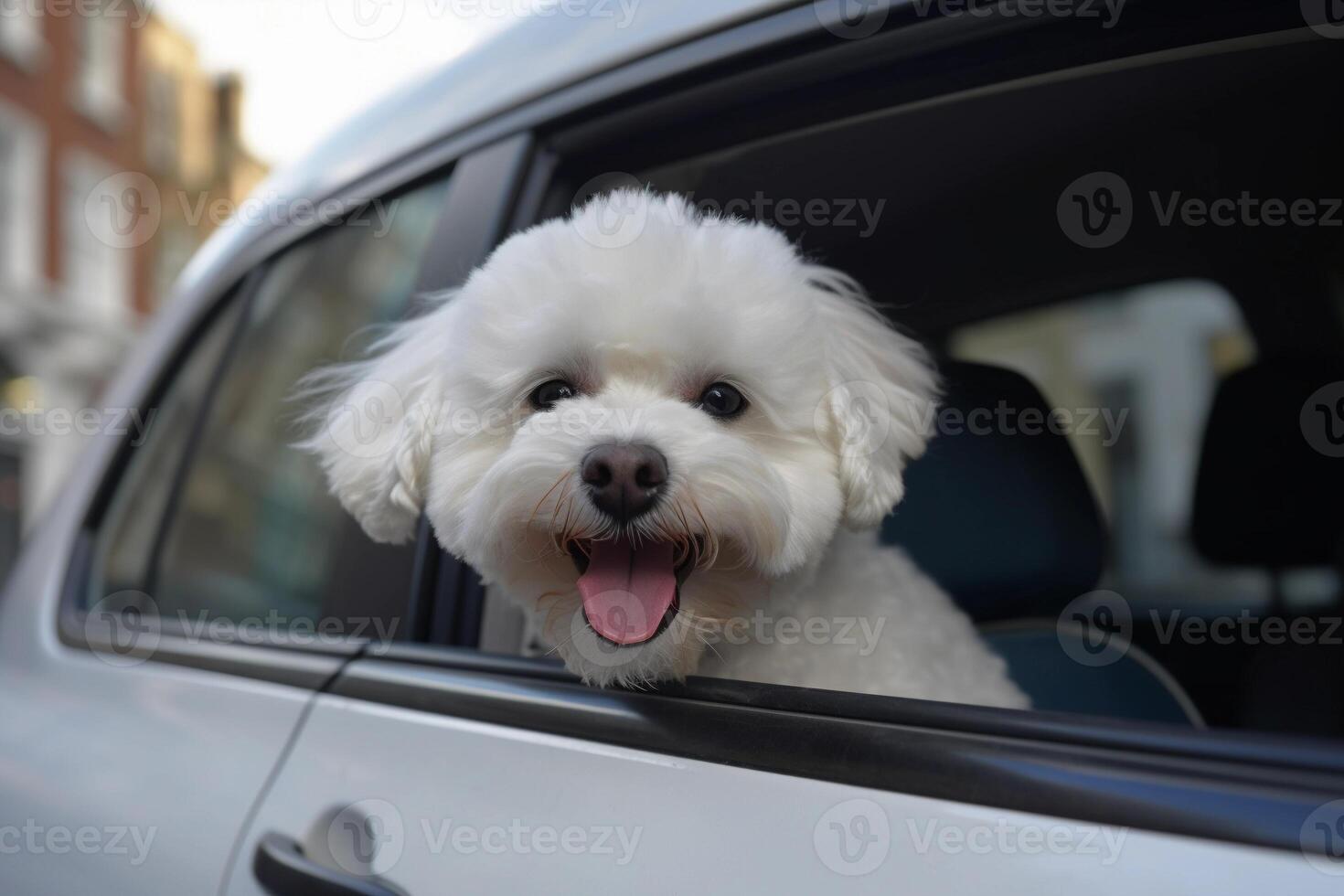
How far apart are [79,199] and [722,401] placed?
19937mm

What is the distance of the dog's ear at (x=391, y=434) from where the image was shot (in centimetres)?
158

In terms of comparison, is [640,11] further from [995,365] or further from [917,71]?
[995,365]

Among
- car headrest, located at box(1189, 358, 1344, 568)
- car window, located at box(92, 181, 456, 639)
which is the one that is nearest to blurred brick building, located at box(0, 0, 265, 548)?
car window, located at box(92, 181, 456, 639)

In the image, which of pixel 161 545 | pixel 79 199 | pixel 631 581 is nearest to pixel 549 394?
pixel 631 581

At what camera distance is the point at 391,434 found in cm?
162

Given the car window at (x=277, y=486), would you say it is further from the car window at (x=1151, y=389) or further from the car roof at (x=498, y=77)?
the car window at (x=1151, y=389)

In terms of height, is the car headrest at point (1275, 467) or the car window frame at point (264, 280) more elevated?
the car headrest at point (1275, 467)

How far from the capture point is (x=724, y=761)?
111 centimetres

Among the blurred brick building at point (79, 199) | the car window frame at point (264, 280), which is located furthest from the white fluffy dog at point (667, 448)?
the blurred brick building at point (79, 199)

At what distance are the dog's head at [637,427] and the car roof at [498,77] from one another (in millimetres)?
236

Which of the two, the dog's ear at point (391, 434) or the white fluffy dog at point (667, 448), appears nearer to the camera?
the white fluffy dog at point (667, 448)

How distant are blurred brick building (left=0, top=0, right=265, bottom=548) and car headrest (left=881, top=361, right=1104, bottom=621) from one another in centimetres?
1450

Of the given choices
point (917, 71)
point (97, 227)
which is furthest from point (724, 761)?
point (97, 227)

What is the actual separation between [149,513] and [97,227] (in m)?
18.4
